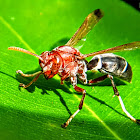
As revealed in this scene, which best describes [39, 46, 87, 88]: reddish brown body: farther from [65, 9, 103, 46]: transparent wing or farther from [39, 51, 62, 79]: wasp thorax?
[65, 9, 103, 46]: transparent wing

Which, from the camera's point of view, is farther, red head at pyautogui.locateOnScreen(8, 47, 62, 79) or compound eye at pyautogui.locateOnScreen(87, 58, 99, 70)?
compound eye at pyautogui.locateOnScreen(87, 58, 99, 70)

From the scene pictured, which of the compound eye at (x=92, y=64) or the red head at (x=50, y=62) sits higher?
the red head at (x=50, y=62)

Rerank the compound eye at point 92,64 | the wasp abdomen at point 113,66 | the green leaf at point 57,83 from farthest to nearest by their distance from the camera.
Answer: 1. the compound eye at point 92,64
2. the wasp abdomen at point 113,66
3. the green leaf at point 57,83

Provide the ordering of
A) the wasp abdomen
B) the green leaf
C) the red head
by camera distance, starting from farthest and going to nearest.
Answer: the wasp abdomen < the red head < the green leaf

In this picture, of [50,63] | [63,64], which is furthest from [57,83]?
[50,63]

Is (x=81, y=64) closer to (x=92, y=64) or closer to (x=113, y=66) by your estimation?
(x=92, y=64)

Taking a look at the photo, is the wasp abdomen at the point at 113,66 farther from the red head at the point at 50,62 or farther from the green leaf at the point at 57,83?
the red head at the point at 50,62

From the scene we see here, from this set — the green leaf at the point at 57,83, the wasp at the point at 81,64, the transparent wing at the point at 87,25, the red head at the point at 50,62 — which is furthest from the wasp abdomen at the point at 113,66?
the red head at the point at 50,62

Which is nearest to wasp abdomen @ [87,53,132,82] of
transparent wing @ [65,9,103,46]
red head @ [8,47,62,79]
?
transparent wing @ [65,9,103,46]
